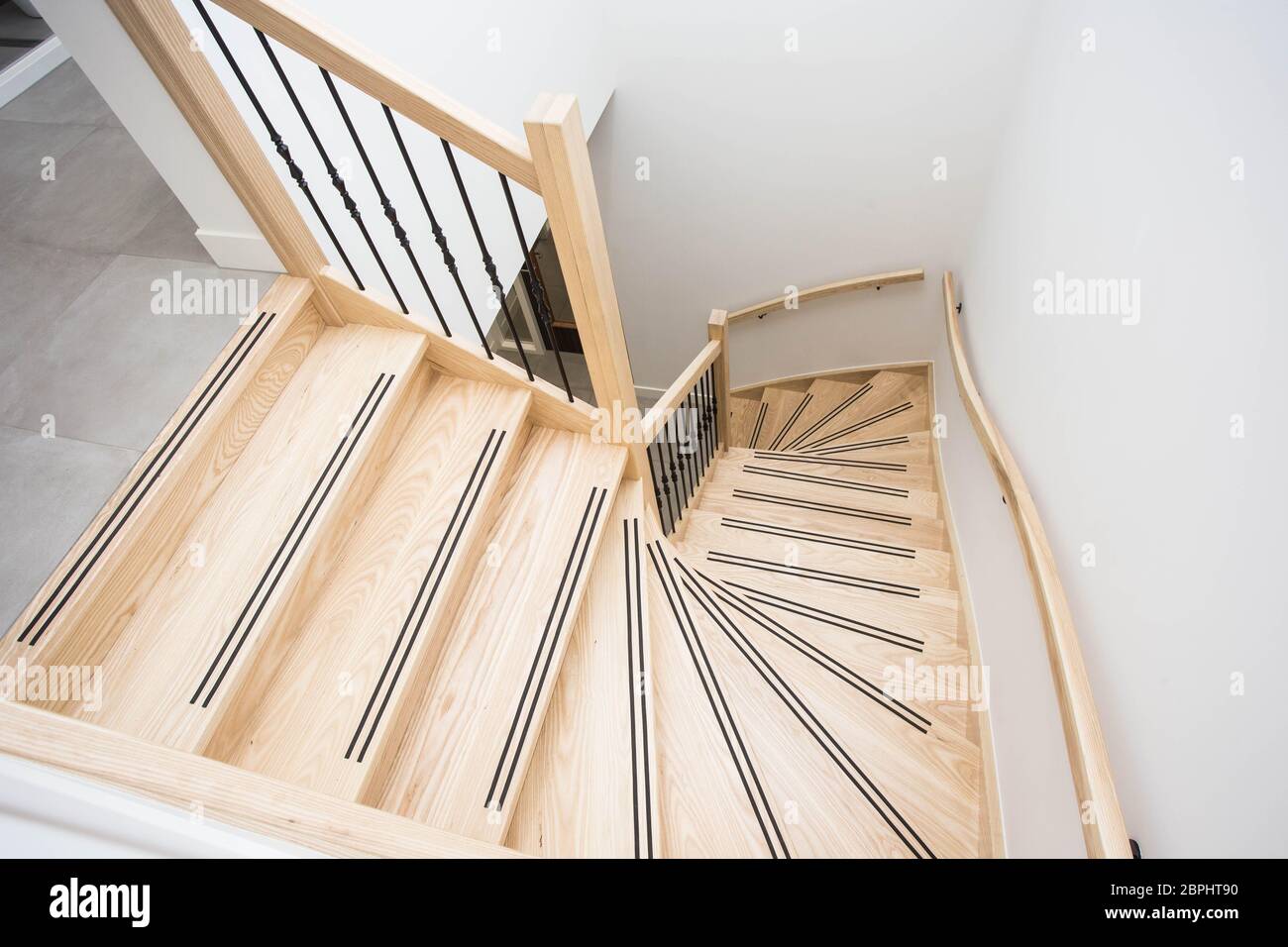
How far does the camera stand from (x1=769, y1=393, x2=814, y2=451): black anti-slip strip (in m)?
5.51

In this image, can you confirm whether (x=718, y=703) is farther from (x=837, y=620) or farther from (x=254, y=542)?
(x=254, y=542)

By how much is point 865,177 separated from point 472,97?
8.29 feet

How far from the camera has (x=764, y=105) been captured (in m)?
4.31

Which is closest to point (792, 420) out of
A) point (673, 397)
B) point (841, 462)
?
point (841, 462)

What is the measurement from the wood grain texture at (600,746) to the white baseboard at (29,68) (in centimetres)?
362

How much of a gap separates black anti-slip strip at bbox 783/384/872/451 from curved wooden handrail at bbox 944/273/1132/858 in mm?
2796

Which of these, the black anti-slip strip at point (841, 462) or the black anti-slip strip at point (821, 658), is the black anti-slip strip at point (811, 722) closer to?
the black anti-slip strip at point (821, 658)

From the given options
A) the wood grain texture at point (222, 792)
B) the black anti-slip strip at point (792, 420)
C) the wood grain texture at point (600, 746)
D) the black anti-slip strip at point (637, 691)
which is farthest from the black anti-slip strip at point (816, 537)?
the wood grain texture at point (222, 792)

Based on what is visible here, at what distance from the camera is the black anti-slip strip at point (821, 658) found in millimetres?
2451

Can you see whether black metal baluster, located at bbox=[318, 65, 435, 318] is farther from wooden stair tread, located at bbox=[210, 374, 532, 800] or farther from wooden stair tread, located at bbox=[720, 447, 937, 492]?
wooden stair tread, located at bbox=[720, 447, 937, 492]

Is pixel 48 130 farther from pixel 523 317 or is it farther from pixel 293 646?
pixel 523 317

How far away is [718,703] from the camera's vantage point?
90.0 inches

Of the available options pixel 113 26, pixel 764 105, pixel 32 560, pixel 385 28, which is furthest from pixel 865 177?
pixel 32 560

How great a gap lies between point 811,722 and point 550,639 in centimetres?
94
